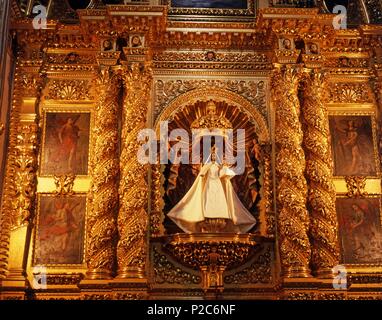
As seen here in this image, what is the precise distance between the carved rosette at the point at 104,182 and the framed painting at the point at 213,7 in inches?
87.8

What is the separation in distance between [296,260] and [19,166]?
5.53 metres

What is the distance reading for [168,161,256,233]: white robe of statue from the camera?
10812mm

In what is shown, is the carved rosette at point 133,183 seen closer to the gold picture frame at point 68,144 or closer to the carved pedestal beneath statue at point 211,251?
the carved pedestal beneath statue at point 211,251

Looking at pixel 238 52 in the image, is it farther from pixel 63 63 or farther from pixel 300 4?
pixel 63 63

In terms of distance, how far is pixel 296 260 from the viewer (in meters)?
10.4

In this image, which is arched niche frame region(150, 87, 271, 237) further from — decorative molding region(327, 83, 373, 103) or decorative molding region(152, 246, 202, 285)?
decorative molding region(327, 83, 373, 103)

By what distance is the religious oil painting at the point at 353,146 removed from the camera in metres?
11.7

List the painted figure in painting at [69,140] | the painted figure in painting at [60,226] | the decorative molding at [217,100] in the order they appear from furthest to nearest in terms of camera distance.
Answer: the decorative molding at [217,100]
the painted figure in painting at [69,140]
the painted figure in painting at [60,226]

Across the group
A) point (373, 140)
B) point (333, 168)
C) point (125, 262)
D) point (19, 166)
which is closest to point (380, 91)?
point (373, 140)

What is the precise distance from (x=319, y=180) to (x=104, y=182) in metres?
4.00

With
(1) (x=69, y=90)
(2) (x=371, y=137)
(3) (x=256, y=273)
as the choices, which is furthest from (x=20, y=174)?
(2) (x=371, y=137)

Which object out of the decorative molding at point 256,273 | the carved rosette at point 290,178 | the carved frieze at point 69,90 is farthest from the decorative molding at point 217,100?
the decorative molding at point 256,273

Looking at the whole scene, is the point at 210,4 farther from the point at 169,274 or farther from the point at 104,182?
the point at 169,274
